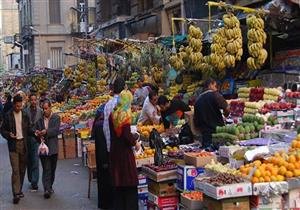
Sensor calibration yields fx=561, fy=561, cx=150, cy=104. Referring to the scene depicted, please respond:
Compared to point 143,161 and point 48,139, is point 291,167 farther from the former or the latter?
point 48,139

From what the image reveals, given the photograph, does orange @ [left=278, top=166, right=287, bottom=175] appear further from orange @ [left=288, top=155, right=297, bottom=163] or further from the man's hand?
the man's hand

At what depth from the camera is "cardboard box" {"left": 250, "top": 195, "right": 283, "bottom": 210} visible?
6.10m

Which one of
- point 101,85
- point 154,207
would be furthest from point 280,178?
point 101,85

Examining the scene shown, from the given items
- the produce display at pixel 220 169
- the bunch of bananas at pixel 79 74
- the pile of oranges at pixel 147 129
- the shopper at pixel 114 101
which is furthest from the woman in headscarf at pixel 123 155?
the bunch of bananas at pixel 79 74

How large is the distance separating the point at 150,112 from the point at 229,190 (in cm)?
571

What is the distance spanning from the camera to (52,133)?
386 inches

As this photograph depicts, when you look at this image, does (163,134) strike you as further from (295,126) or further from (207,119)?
(295,126)

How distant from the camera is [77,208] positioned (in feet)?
29.0

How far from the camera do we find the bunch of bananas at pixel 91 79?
24.1 meters

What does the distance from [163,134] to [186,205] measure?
3755 millimetres

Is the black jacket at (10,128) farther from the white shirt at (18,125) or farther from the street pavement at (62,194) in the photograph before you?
the street pavement at (62,194)

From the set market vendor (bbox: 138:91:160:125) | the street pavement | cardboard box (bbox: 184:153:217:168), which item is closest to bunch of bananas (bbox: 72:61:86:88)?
the street pavement

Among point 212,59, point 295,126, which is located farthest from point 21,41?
point 295,126

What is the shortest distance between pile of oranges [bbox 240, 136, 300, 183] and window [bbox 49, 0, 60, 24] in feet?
180
